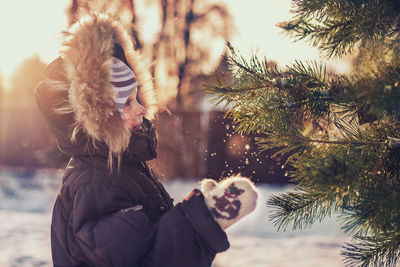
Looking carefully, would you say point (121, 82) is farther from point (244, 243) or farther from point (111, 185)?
point (244, 243)

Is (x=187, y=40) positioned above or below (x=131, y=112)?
above

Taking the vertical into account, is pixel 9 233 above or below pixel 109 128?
below

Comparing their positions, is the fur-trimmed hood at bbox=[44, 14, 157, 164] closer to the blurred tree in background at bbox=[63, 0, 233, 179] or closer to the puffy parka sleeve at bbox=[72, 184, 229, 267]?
the puffy parka sleeve at bbox=[72, 184, 229, 267]

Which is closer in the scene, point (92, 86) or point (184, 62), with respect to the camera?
point (92, 86)

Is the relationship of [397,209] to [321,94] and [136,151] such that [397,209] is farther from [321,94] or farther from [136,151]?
[136,151]

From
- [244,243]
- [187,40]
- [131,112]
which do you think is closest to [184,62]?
[187,40]

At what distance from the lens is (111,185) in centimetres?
166

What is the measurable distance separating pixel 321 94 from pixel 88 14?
111 centimetres

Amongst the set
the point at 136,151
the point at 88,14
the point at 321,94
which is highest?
the point at 88,14

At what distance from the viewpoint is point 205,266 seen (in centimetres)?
159

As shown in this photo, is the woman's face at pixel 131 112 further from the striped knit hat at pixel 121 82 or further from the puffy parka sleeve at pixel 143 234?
the puffy parka sleeve at pixel 143 234

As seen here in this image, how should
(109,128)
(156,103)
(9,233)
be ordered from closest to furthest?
(109,128)
(156,103)
(9,233)

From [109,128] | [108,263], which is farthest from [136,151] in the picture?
[108,263]

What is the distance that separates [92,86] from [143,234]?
0.62 meters
